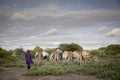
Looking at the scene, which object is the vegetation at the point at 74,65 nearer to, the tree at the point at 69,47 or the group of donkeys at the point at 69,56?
the tree at the point at 69,47

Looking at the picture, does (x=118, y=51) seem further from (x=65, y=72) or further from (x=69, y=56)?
(x=65, y=72)

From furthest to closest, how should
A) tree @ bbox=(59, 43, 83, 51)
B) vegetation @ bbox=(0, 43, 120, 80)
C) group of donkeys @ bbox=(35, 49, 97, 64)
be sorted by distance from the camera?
tree @ bbox=(59, 43, 83, 51), group of donkeys @ bbox=(35, 49, 97, 64), vegetation @ bbox=(0, 43, 120, 80)

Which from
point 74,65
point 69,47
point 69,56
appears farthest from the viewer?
point 69,47

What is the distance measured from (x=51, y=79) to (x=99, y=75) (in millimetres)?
1967

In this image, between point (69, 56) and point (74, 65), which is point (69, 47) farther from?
point (74, 65)

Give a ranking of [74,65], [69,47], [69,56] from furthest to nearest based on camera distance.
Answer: [69,47] → [69,56] → [74,65]

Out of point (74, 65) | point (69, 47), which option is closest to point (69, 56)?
point (74, 65)

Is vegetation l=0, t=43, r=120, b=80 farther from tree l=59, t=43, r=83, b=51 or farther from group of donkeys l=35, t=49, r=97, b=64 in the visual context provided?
group of donkeys l=35, t=49, r=97, b=64

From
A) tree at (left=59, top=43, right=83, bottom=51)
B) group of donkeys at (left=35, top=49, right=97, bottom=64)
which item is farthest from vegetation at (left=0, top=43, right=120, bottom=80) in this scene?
group of donkeys at (left=35, top=49, right=97, bottom=64)

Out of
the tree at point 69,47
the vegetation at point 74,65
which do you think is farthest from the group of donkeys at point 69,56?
the tree at point 69,47

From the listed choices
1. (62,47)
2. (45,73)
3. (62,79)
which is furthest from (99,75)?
(62,47)

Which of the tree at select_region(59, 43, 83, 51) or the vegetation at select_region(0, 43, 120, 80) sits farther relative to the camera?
the tree at select_region(59, 43, 83, 51)

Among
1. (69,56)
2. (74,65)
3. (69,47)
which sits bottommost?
(74,65)

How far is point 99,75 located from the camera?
301 inches
